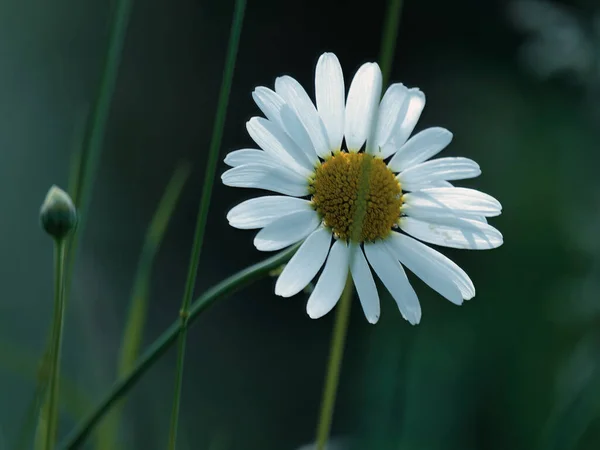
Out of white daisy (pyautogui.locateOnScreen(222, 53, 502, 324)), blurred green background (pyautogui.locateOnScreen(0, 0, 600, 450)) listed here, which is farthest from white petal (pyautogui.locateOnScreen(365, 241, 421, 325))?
blurred green background (pyautogui.locateOnScreen(0, 0, 600, 450))

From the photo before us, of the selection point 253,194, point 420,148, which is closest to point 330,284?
point 420,148

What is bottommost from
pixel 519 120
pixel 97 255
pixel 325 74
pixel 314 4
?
pixel 97 255

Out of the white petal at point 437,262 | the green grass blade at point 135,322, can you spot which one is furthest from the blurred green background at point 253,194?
the white petal at point 437,262

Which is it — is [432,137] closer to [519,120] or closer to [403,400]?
[403,400]

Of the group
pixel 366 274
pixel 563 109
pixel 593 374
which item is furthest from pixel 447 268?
pixel 563 109

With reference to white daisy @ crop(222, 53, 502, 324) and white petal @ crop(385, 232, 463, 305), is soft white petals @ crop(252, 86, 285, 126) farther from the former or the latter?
white petal @ crop(385, 232, 463, 305)

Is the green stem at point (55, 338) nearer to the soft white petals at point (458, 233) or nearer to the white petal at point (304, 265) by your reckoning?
the white petal at point (304, 265)

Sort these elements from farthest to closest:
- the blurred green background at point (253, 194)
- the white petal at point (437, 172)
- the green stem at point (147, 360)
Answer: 1. the blurred green background at point (253, 194)
2. the white petal at point (437, 172)
3. the green stem at point (147, 360)
